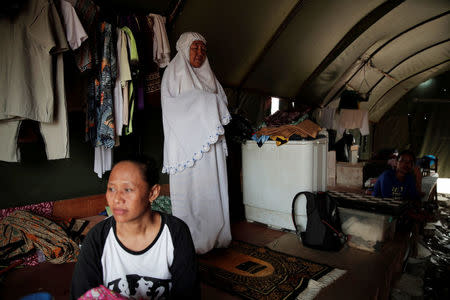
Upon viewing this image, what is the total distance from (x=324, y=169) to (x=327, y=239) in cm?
92

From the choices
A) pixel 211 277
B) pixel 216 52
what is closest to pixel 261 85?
pixel 216 52

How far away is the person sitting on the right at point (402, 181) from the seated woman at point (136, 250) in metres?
3.10

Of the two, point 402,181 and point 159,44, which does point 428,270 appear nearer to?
point 402,181

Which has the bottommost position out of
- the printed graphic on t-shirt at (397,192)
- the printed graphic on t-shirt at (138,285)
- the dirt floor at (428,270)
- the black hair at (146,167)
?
the dirt floor at (428,270)

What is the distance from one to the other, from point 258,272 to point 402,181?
231cm

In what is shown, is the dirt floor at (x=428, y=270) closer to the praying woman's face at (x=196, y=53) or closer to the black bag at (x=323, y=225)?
the black bag at (x=323, y=225)

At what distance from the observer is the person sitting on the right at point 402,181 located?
3270 mm

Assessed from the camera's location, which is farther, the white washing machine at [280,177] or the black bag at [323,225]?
the white washing machine at [280,177]

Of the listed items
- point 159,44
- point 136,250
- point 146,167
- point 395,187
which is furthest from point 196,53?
point 395,187

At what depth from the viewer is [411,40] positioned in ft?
20.1

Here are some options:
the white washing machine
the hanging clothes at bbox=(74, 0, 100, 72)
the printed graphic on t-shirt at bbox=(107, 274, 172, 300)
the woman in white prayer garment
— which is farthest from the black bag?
the hanging clothes at bbox=(74, 0, 100, 72)

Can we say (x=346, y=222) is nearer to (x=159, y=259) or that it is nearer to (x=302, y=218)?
(x=302, y=218)

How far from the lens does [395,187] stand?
338 centimetres

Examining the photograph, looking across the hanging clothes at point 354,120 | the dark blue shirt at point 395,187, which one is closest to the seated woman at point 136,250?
the dark blue shirt at point 395,187
